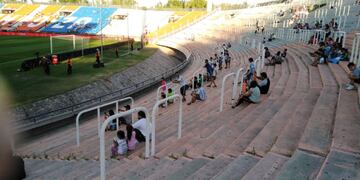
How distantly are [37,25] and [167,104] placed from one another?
65124 mm

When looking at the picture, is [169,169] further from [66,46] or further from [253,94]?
[66,46]

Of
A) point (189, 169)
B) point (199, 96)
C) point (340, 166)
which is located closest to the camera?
point (340, 166)

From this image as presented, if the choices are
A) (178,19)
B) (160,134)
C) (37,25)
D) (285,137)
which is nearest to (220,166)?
(285,137)

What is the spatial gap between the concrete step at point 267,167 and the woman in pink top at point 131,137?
3295 millimetres

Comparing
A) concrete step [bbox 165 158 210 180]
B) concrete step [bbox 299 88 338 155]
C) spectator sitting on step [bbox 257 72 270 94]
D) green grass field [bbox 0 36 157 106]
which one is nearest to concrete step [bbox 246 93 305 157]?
concrete step [bbox 299 88 338 155]

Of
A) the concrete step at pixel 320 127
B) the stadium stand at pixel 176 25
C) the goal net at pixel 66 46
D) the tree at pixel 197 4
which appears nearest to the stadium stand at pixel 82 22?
the stadium stand at pixel 176 25

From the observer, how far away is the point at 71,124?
16266mm

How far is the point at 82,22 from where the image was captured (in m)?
72.0

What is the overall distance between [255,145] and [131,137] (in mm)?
2933

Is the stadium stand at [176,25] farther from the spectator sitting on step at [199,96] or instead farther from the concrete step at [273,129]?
the concrete step at [273,129]

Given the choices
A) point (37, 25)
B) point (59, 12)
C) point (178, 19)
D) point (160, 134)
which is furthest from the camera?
point (59, 12)

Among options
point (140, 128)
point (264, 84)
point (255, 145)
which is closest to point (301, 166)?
point (255, 145)

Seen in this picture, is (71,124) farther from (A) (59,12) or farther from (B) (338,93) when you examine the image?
(A) (59,12)

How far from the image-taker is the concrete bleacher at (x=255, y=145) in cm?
511
